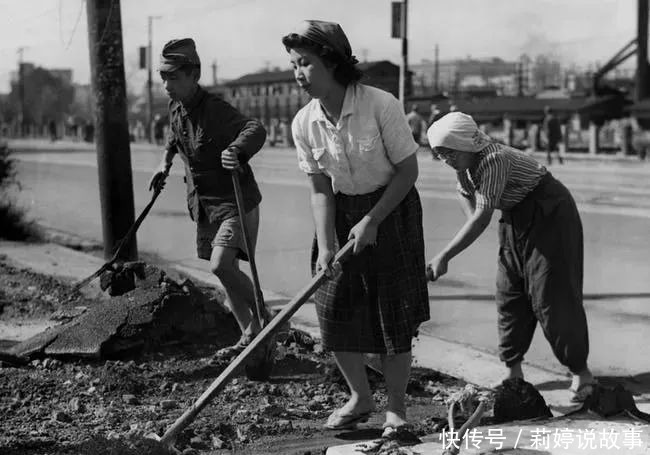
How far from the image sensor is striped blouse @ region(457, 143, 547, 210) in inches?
185

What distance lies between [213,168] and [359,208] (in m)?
1.48

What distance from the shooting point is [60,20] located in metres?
7.06

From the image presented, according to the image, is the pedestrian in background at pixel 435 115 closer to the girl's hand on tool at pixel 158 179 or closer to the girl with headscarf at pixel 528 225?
the girl with headscarf at pixel 528 225

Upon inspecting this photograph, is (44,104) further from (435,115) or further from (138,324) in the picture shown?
(138,324)

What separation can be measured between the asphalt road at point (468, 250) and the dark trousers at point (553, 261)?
2.82ft

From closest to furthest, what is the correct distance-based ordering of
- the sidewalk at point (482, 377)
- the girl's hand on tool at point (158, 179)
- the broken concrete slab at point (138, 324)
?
the sidewalk at point (482, 377), the broken concrete slab at point (138, 324), the girl's hand on tool at point (158, 179)

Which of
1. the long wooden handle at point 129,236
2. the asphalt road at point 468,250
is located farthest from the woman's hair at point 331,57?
the asphalt road at point 468,250

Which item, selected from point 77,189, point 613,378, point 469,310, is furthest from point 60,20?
point 77,189

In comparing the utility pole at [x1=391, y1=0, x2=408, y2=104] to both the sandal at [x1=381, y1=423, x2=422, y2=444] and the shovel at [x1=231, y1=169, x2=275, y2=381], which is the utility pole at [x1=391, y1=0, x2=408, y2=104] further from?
the sandal at [x1=381, y1=423, x2=422, y2=444]

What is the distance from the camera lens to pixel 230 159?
5.01 m

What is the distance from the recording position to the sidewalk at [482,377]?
404 centimetres

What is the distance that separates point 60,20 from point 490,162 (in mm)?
3628

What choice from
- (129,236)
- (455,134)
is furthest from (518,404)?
Result: (129,236)

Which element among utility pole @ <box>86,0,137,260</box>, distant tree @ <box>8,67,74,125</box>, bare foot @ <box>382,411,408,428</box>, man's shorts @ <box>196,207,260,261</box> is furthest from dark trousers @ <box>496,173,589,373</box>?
distant tree @ <box>8,67,74,125</box>
